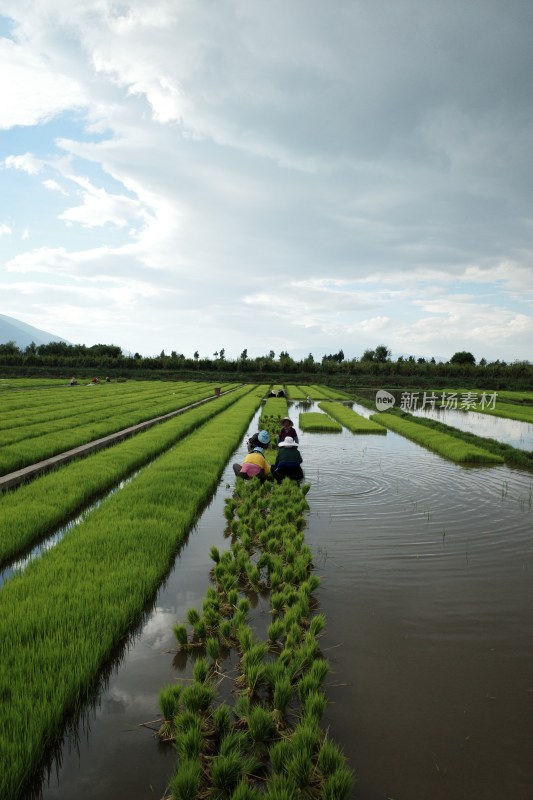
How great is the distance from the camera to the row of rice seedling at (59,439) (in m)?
9.44

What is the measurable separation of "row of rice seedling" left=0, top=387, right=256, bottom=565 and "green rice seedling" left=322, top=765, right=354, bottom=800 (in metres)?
4.31

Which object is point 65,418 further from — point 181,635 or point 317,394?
point 317,394

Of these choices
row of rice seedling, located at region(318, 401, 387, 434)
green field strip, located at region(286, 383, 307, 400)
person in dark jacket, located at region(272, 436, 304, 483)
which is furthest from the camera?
green field strip, located at region(286, 383, 307, 400)

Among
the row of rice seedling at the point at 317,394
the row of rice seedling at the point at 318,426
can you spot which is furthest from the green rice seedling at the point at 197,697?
the row of rice seedling at the point at 317,394

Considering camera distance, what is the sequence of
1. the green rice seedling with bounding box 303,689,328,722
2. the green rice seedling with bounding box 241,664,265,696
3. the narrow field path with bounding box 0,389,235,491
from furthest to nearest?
the narrow field path with bounding box 0,389,235,491
the green rice seedling with bounding box 241,664,265,696
the green rice seedling with bounding box 303,689,328,722

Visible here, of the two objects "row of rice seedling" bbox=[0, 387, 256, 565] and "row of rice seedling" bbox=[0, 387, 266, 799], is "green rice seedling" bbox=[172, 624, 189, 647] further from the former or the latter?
"row of rice seedling" bbox=[0, 387, 256, 565]

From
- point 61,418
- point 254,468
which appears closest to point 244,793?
point 254,468

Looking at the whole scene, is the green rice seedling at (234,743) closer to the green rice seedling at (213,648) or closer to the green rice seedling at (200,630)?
the green rice seedling at (213,648)

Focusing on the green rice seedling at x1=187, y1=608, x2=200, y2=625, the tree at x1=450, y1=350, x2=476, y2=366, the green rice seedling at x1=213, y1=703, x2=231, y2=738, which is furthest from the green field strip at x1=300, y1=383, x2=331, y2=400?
the tree at x1=450, y1=350, x2=476, y2=366

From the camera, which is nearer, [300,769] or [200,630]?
[300,769]

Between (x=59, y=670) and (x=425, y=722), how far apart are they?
2.37 metres

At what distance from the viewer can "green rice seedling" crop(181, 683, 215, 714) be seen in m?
2.83

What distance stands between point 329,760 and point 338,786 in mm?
158

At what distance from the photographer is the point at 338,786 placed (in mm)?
2279
